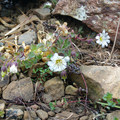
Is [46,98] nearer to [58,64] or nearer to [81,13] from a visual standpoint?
[58,64]

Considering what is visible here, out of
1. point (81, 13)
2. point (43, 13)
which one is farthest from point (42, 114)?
point (43, 13)

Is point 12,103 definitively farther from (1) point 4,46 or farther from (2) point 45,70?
(1) point 4,46

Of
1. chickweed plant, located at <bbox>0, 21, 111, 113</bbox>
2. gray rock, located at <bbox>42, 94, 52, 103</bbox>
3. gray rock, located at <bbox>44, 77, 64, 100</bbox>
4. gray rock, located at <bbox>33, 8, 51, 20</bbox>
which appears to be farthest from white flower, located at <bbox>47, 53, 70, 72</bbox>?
gray rock, located at <bbox>33, 8, 51, 20</bbox>

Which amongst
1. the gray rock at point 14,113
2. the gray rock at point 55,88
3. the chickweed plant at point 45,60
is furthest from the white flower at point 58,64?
the gray rock at point 14,113

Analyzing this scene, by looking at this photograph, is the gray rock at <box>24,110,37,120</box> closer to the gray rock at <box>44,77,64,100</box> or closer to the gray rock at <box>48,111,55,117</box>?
the gray rock at <box>48,111,55,117</box>

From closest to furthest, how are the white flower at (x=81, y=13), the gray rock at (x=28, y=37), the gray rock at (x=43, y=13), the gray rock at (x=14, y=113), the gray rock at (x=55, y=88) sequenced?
the gray rock at (x=14, y=113) → the gray rock at (x=55, y=88) → the gray rock at (x=28, y=37) → the white flower at (x=81, y=13) → the gray rock at (x=43, y=13)

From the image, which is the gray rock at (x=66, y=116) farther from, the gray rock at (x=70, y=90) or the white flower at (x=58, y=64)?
the white flower at (x=58, y=64)
